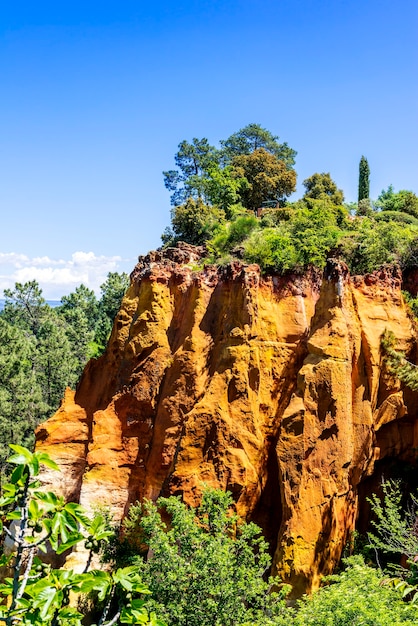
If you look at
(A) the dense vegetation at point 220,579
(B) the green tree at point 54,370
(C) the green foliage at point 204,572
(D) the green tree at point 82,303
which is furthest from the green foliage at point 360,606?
(D) the green tree at point 82,303

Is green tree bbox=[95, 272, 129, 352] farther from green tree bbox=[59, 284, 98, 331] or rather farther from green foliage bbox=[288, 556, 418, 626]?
green foliage bbox=[288, 556, 418, 626]

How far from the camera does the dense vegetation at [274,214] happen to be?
17062 mm

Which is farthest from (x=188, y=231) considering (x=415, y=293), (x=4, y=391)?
(x=415, y=293)

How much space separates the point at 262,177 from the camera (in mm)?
32594

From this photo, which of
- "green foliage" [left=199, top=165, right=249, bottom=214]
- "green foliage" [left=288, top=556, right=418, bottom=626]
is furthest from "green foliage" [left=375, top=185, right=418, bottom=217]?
"green foliage" [left=288, top=556, right=418, bottom=626]

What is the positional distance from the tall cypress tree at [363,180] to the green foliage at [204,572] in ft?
113

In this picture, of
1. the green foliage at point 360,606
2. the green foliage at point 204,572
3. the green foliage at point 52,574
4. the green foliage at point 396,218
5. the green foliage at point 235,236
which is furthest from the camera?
the green foliage at point 396,218

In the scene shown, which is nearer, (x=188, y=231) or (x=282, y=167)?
(x=188, y=231)

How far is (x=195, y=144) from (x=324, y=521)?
3042cm

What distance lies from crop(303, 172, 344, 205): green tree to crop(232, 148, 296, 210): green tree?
1265 mm

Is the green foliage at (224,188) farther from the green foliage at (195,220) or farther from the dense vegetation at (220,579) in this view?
the dense vegetation at (220,579)

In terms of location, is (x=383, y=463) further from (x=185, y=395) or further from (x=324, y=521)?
(x=185, y=395)

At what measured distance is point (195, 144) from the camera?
38375mm

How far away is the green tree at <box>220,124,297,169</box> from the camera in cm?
3697
